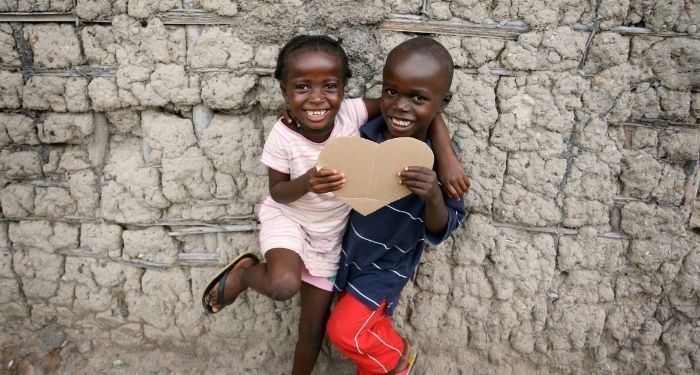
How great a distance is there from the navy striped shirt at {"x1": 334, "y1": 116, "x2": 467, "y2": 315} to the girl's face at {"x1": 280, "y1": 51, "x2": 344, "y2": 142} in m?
0.17

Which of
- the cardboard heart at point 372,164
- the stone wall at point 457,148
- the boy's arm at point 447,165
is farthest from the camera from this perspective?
the stone wall at point 457,148

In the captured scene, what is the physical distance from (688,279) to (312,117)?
1.72 metres

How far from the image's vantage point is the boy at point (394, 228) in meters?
1.56

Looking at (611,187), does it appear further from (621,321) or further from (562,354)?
(562,354)

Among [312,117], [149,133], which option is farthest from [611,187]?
[149,133]

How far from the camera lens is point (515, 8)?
180 cm

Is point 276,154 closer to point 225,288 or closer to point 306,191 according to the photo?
point 306,191

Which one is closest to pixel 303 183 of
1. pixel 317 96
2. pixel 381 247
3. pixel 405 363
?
pixel 317 96

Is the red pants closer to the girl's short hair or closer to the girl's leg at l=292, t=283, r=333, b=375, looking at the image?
the girl's leg at l=292, t=283, r=333, b=375

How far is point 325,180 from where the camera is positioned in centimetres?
157

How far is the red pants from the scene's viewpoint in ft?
6.00

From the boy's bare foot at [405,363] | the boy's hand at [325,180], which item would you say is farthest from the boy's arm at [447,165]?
the boy's bare foot at [405,363]

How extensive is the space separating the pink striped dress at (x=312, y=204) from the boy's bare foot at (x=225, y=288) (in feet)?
0.58

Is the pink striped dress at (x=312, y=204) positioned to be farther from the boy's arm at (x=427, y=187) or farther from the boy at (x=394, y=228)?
the boy's arm at (x=427, y=187)
